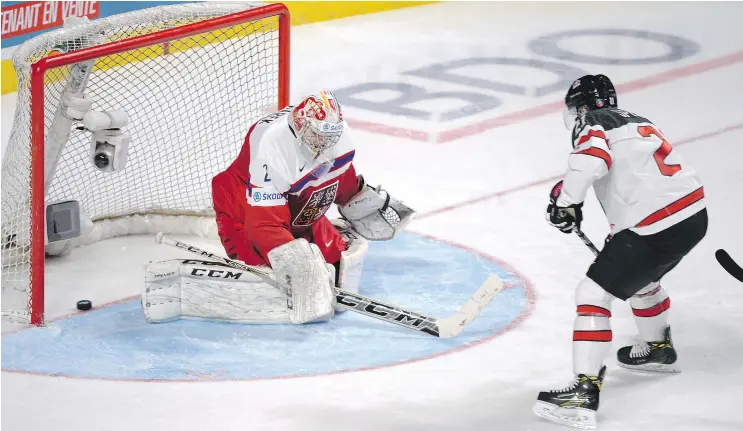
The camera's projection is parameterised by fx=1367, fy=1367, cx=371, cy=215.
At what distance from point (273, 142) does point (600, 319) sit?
3.89ft

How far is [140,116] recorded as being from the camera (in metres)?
5.57

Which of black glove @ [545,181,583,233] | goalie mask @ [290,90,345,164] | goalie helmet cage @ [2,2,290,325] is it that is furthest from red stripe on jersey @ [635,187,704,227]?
goalie helmet cage @ [2,2,290,325]

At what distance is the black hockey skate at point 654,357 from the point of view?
3.91 m

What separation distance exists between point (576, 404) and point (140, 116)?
8.67 ft

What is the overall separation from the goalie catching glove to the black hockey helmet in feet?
3.66

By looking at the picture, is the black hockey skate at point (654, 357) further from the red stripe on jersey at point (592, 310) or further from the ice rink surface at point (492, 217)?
the red stripe on jersey at point (592, 310)

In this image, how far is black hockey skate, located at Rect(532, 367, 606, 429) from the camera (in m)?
3.55

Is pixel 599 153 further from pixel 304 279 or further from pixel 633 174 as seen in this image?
pixel 304 279

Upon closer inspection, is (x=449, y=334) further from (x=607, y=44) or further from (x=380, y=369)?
(x=607, y=44)

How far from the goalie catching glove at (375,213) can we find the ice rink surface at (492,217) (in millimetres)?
166

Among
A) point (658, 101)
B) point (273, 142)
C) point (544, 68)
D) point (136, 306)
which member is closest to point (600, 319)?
point (273, 142)

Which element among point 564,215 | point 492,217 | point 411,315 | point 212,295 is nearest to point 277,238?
point 212,295

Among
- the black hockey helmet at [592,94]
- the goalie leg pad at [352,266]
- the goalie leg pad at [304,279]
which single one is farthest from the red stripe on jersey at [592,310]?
the goalie leg pad at [352,266]

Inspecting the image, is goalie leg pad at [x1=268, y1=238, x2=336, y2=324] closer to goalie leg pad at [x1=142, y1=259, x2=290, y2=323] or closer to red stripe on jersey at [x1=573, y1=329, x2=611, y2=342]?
goalie leg pad at [x1=142, y1=259, x2=290, y2=323]
